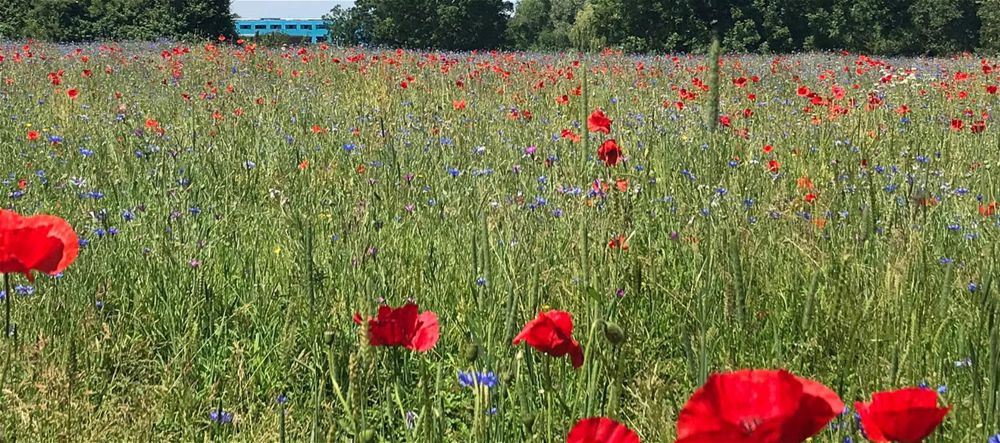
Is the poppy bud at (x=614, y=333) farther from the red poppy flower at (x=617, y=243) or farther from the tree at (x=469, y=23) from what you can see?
the tree at (x=469, y=23)

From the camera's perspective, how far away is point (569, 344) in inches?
40.4

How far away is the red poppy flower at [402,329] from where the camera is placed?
1.13 meters

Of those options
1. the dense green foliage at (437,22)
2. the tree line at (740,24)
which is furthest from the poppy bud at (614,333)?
the dense green foliage at (437,22)

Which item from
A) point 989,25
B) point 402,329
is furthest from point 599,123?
point 989,25

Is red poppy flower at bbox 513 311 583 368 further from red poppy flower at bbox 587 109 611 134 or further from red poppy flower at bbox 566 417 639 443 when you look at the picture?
red poppy flower at bbox 587 109 611 134

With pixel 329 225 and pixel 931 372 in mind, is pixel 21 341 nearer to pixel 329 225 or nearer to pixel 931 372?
pixel 329 225

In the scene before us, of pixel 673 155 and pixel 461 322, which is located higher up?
pixel 673 155

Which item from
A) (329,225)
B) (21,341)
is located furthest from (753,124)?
(21,341)

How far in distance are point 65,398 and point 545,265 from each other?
1.14 m

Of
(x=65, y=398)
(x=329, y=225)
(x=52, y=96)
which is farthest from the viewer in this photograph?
(x=52, y=96)

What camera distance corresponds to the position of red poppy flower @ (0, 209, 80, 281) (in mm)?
958

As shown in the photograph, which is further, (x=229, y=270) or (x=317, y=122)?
(x=317, y=122)

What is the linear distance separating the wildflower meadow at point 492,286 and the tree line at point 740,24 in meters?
24.1

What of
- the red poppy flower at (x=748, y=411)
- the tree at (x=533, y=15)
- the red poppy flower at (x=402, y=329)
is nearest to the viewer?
the red poppy flower at (x=748, y=411)
